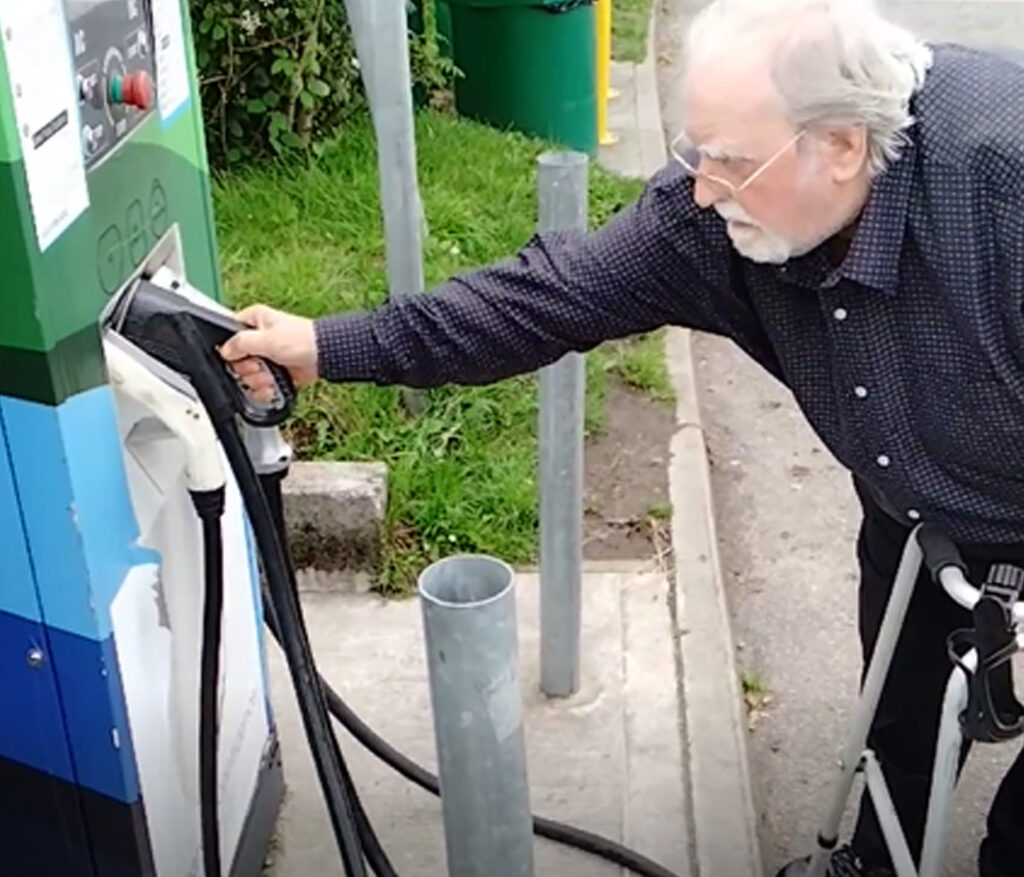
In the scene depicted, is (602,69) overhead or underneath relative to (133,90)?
underneath

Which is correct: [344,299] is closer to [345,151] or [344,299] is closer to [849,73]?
[345,151]

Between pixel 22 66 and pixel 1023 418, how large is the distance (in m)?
1.23

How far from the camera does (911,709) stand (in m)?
2.58

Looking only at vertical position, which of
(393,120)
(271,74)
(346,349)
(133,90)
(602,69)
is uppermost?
(133,90)

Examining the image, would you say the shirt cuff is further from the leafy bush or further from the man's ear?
the leafy bush

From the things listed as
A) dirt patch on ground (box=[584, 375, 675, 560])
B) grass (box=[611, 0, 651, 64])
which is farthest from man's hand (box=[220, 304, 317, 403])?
grass (box=[611, 0, 651, 64])

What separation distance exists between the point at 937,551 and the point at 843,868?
0.88 meters

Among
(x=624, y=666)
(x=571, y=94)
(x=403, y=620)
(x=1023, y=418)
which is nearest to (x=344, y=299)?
Answer: (x=403, y=620)

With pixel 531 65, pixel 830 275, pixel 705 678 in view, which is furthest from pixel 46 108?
pixel 531 65

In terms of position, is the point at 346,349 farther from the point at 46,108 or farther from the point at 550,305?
the point at 46,108

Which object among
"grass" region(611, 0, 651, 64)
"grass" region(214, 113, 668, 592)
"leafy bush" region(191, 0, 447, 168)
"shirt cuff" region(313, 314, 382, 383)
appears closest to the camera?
"shirt cuff" region(313, 314, 382, 383)

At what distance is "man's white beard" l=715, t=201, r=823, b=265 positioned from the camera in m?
1.99

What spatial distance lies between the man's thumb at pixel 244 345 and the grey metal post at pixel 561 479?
0.80 metres

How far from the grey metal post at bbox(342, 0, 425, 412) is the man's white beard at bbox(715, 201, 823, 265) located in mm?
1741
